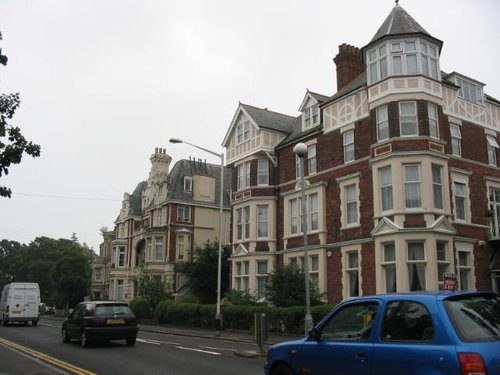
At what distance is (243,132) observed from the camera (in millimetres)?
35125

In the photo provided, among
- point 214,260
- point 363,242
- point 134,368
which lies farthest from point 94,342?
point 214,260

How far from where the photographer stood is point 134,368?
1240 cm

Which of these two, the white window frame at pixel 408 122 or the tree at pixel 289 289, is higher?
the white window frame at pixel 408 122

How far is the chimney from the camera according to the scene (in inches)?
1281

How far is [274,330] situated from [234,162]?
13.4m

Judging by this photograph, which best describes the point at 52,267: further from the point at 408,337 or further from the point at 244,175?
the point at 408,337

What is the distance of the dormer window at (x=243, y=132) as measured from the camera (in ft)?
114

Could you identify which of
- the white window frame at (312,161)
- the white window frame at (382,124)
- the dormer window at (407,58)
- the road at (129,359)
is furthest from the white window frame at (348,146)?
the road at (129,359)

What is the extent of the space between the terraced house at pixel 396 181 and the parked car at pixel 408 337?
1615 cm

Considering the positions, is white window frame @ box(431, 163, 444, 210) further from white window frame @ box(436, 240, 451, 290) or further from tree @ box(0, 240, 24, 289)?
tree @ box(0, 240, 24, 289)

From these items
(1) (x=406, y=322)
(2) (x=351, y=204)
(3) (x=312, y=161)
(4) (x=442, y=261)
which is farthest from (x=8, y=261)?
(1) (x=406, y=322)

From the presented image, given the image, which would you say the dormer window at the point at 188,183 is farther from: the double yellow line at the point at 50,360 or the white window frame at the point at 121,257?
the double yellow line at the point at 50,360

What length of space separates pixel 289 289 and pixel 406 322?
842 inches

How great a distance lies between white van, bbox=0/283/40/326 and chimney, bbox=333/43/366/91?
905 inches
